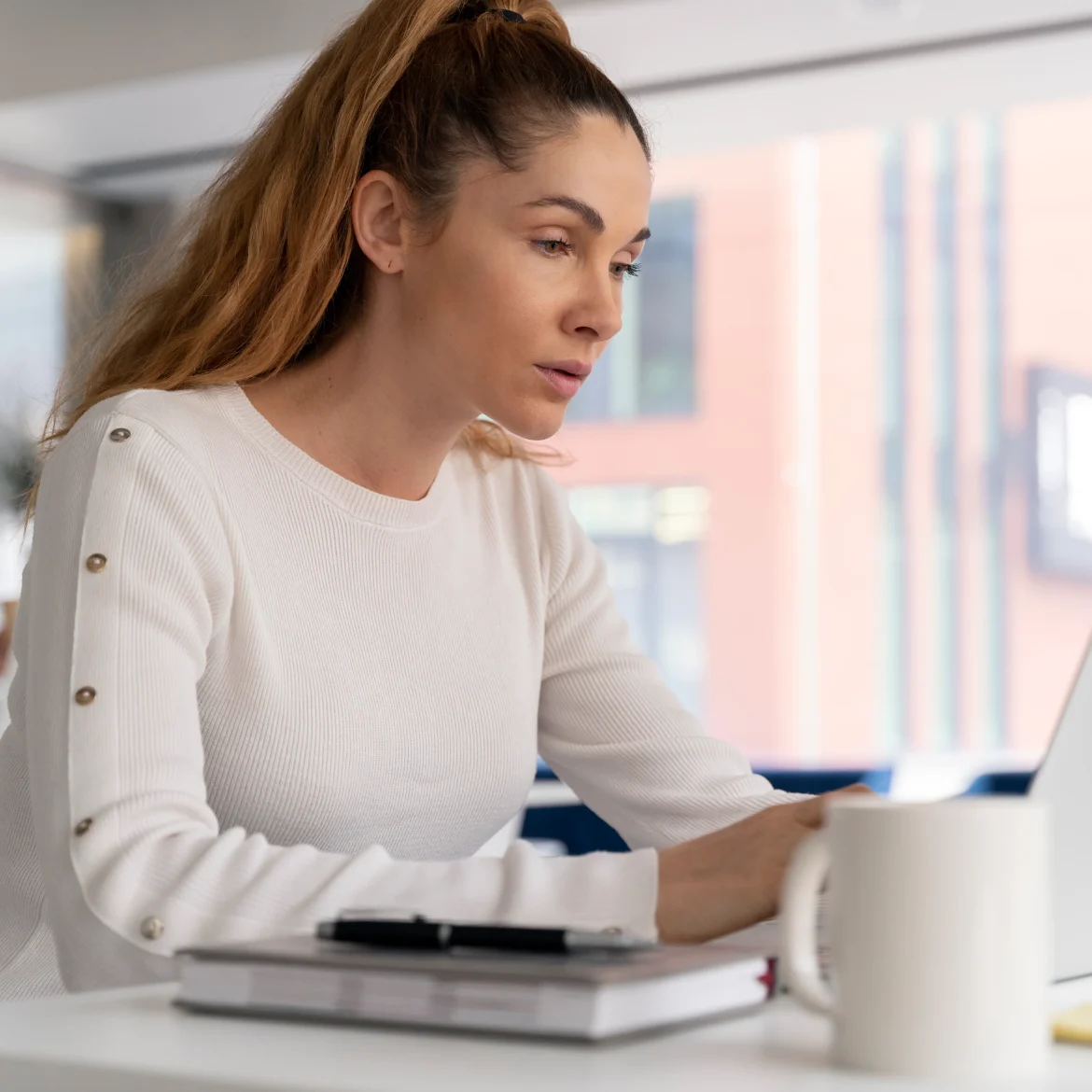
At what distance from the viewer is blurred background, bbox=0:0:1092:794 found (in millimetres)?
4477

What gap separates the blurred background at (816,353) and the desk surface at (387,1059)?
385 centimetres

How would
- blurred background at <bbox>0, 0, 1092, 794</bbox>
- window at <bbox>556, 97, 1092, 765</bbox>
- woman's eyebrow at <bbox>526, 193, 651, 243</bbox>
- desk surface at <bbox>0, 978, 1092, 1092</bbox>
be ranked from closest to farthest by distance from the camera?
desk surface at <bbox>0, 978, 1092, 1092</bbox>
woman's eyebrow at <bbox>526, 193, 651, 243</bbox>
blurred background at <bbox>0, 0, 1092, 794</bbox>
window at <bbox>556, 97, 1092, 765</bbox>

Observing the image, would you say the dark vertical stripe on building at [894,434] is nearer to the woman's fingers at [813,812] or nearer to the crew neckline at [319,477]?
the crew neckline at [319,477]

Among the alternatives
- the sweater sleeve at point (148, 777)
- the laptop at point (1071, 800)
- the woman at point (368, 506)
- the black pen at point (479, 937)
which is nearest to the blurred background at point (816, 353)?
→ the woman at point (368, 506)

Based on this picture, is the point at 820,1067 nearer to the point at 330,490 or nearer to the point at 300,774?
the point at 300,774

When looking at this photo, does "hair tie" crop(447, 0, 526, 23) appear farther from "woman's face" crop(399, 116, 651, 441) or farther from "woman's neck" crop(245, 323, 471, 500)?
"woman's neck" crop(245, 323, 471, 500)

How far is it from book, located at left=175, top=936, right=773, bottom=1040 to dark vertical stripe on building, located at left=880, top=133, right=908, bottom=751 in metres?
4.21

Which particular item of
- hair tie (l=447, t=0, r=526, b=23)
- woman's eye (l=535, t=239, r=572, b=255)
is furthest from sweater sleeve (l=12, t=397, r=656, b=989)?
hair tie (l=447, t=0, r=526, b=23)

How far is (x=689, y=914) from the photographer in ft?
2.71

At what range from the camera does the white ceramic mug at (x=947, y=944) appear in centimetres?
54

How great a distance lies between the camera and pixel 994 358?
4.70m

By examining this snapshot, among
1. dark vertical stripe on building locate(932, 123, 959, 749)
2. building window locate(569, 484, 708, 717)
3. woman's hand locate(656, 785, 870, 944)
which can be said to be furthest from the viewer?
building window locate(569, 484, 708, 717)

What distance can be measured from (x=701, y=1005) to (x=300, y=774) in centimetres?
65

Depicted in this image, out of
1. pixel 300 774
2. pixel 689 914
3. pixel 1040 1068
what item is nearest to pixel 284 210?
pixel 300 774
